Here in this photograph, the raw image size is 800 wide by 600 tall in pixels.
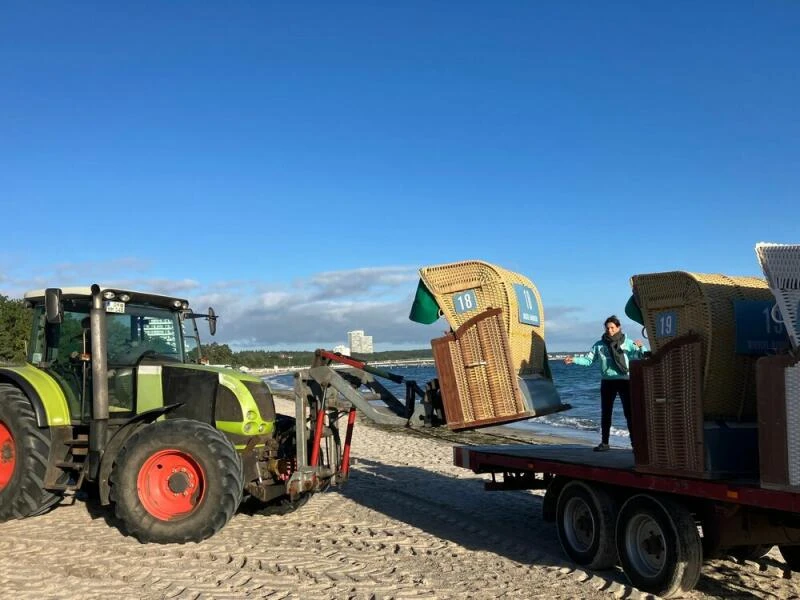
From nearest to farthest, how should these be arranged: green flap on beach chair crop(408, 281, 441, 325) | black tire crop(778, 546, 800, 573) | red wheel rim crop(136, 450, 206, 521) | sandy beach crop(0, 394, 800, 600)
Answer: sandy beach crop(0, 394, 800, 600) → black tire crop(778, 546, 800, 573) → red wheel rim crop(136, 450, 206, 521) → green flap on beach chair crop(408, 281, 441, 325)

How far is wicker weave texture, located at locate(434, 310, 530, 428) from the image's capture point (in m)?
6.77

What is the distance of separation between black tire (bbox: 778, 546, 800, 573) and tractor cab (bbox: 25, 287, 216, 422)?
6.33 meters

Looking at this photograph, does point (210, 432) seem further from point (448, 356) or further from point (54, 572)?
point (448, 356)

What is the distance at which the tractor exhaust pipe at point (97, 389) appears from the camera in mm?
7414

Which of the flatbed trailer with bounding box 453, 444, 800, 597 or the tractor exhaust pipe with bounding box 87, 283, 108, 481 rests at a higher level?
the tractor exhaust pipe with bounding box 87, 283, 108, 481

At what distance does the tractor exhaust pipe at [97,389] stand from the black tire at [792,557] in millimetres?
6369

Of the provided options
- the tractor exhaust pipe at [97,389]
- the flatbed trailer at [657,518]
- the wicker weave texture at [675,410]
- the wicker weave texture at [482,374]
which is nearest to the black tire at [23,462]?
the tractor exhaust pipe at [97,389]

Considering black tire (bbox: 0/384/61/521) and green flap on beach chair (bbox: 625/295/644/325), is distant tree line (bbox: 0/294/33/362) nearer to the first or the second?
black tire (bbox: 0/384/61/521)

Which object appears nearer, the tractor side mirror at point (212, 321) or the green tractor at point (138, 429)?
the green tractor at point (138, 429)

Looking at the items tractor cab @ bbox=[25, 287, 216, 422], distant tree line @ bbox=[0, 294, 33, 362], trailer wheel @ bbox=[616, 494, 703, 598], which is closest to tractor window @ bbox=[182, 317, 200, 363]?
tractor cab @ bbox=[25, 287, 216, 422]

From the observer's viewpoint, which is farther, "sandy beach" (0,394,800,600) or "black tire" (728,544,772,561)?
"black tire" (728,544,772,561)

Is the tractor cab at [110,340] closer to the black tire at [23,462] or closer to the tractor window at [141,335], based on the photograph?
the tractor window at [141,335]

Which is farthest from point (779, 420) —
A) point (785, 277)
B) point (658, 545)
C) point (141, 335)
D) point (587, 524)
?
point (141, 335)

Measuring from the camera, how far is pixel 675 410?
5.50 metres
